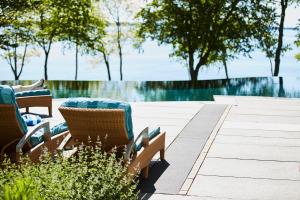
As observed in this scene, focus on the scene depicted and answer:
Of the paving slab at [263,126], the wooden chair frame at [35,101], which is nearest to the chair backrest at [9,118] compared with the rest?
the wooden chair frame at [35,101]

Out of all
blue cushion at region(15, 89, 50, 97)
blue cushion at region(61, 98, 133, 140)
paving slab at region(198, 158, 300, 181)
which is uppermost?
blue cushion at region(61, 98, 133, 140)

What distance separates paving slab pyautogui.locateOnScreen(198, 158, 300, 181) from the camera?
620 centimetres

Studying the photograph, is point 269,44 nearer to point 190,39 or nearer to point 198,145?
point 190,39

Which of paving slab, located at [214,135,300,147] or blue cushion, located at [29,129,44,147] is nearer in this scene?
blue cushion, located at [29,129,44,147]

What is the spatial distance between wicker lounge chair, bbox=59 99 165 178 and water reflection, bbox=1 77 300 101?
33.5 feet

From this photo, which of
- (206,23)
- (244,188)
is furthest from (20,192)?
(206,23)

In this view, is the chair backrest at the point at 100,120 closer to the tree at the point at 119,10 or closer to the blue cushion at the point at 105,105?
the blue cushion at the point at 105,105

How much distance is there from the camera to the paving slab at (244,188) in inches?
211

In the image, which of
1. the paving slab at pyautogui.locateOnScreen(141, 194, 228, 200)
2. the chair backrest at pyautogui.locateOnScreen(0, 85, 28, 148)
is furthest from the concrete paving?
the chair backrest at pyautogui.locateOnScreen(0, 85, 28, 148)

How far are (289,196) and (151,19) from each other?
24091 millimetres

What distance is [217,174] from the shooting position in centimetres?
625

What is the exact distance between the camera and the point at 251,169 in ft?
21.3

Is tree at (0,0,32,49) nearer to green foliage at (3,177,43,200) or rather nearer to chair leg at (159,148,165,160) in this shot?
chair leg at (159,148,165,160)

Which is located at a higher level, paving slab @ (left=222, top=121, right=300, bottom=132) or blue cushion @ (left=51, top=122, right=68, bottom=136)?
blue cushion @ (left=51, top=122, right=68, bottom=136)
